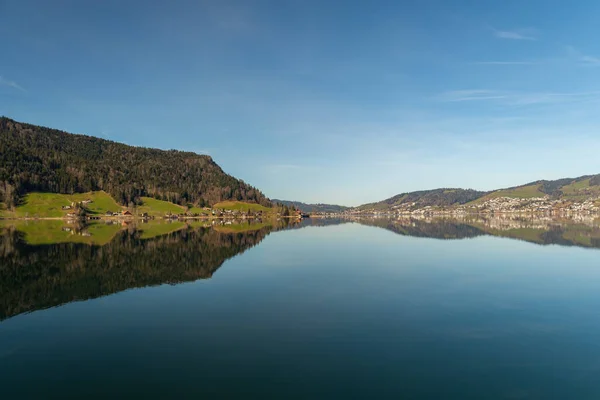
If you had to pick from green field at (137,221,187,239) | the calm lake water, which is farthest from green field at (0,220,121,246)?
the calm lake water

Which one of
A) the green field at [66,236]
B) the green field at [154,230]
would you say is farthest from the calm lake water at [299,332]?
the green field at [154,230]

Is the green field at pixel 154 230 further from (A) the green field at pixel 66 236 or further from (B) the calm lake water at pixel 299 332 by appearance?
(B) the calm lake water at pixel 299 332

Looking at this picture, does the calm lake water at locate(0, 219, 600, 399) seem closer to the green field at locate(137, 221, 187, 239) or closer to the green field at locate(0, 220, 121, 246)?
the green field at locate(0, 220, 121, 246)

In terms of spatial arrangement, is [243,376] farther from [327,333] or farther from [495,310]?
[495,310]

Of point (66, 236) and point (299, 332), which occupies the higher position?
point (66, 236)

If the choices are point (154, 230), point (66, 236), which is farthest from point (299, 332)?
point (154, 230)

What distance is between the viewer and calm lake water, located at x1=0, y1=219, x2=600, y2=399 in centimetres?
1673

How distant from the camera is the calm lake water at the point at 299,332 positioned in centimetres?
1673

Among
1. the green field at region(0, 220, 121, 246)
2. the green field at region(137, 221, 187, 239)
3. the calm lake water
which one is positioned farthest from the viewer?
the green field at region(137, 221, 187, 239)

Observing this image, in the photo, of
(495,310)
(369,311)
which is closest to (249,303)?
(369,311)

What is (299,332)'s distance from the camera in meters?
23.9

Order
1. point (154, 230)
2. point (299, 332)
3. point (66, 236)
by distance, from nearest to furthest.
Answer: point (299, 332)
point (66, 236)
point (154, 230)

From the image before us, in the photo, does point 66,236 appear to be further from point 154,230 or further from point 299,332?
point 299,332

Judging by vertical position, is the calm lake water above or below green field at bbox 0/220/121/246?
below
